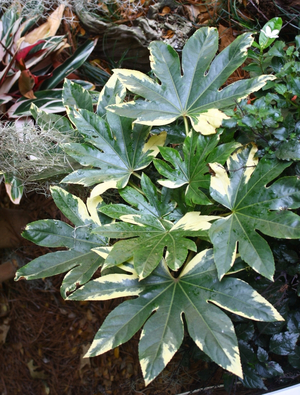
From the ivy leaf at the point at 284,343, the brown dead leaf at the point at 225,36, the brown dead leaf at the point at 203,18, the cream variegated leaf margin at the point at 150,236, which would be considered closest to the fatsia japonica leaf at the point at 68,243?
the cream variegated leaf margin at the point at 150,236

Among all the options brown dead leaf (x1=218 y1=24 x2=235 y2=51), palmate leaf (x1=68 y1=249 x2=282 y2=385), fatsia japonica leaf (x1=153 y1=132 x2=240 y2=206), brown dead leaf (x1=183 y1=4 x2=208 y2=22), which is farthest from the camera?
brown dead leaf (x1=183 y1=4 x2=208 y2=22)

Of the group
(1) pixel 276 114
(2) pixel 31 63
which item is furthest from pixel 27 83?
(1) pixel 276 114

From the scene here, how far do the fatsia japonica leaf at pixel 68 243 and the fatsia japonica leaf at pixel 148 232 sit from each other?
11 cm

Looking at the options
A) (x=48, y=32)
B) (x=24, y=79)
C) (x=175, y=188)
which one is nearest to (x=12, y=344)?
(x=24, y=79)

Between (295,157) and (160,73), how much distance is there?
43cm

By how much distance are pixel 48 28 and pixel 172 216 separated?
4.09ft

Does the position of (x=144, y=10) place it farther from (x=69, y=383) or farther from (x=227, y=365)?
(x=69, y=383)

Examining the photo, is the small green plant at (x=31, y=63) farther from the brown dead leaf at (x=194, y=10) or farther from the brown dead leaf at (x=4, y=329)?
the brown dead leaf at (x=4, y=329)

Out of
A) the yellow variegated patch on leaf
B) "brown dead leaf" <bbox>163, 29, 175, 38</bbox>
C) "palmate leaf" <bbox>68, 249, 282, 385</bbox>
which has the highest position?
"brown dead leaf" <bbox>163, 29, 175, 38</bbox>

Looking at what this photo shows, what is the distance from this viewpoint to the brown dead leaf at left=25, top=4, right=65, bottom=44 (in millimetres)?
1521

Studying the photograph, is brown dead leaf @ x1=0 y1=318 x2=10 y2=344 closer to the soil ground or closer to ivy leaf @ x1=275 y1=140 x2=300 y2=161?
the soil ground

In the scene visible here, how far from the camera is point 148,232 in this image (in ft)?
2.65

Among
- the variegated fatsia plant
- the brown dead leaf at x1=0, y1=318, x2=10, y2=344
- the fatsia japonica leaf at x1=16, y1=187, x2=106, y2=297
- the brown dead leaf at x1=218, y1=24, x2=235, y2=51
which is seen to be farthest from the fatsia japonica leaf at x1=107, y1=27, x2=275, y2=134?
the brown dead leaf at x1=0, y1=318, x2=10, y2=344

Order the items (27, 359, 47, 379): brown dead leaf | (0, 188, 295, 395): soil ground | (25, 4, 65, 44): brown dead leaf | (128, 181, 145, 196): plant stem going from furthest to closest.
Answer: (27, 359, 47, 379): brown dead leaf
(0, 188, 295, 395): soil ground
(25, 4, 65, 44): brown dead leaf
(128, 181, 145, 196): plant stem
